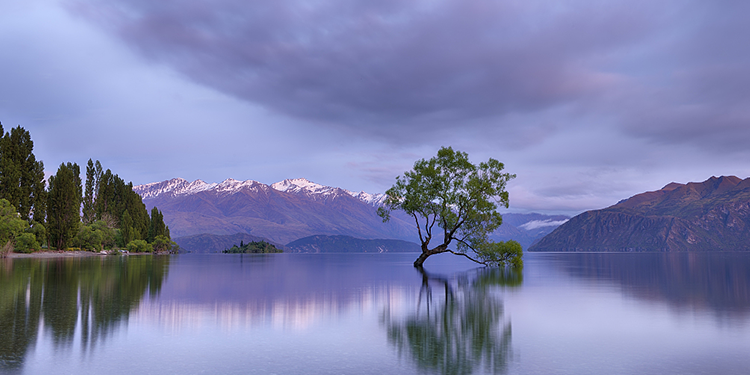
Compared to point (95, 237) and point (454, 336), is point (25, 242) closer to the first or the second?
point (95, 237)

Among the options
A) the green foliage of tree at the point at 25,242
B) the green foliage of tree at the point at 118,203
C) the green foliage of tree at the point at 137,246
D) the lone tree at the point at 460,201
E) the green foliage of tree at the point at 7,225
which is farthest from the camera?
the green foliage of tree at the point at 118,203

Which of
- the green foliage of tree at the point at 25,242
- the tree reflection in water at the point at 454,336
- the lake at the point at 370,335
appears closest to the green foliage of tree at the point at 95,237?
the green foliage of tree at the point at 25,242

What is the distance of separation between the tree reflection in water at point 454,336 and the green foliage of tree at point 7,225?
102463 mm

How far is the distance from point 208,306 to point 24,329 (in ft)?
27.5

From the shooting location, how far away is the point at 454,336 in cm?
1600

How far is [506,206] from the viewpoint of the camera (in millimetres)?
69000

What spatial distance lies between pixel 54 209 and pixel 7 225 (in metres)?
32.4

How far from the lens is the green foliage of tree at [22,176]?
4259 inches

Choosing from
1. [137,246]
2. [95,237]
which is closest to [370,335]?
[95,237]

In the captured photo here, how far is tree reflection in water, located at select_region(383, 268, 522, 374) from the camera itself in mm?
12383

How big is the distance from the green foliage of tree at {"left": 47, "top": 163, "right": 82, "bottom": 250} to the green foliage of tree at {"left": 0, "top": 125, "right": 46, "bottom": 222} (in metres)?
3.16

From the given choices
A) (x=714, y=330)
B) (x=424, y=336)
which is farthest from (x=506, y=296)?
(x=424, y=336)

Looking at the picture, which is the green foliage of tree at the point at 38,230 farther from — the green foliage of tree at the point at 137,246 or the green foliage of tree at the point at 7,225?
the green foliage of tree at the point at 137,246

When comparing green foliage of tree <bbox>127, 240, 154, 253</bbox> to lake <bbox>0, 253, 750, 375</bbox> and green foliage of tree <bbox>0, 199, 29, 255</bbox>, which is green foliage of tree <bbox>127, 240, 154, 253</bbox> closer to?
green foliage of tree <bbox>0, 199, 29, 255</bbox>
